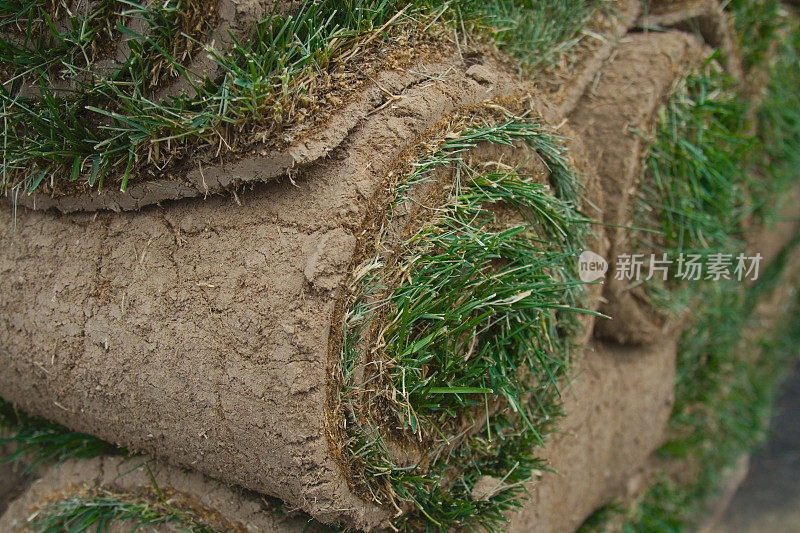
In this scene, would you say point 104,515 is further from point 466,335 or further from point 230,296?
point 466,335

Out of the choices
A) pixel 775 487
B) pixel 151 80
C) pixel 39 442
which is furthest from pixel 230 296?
pixel 775 487

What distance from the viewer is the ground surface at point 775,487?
3.72m

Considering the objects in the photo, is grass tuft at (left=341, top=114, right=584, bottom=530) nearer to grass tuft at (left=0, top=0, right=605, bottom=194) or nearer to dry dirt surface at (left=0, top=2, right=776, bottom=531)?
dry dirt surface at (left=0, top=2, right=776, bottom=531)

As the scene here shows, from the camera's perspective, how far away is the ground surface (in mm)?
3719

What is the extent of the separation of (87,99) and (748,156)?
2.27 metres

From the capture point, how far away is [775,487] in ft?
12.6

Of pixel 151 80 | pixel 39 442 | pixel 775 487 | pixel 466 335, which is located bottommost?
pixel 775 487

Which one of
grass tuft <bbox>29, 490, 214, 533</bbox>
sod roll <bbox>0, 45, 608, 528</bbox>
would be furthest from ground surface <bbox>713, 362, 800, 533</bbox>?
grass tuft <bbox>29, 490, 214, 533</bbox>

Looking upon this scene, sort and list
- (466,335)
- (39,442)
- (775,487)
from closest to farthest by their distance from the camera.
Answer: (466,335), (39,442), (775,487)

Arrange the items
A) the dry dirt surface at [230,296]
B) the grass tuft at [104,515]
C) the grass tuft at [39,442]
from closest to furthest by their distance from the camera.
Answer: the dry dirt surface at [230,296], the grass tuft at [104,515], the grass tuft at [39,442]

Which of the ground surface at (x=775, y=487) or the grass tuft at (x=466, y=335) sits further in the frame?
the ground surface at (x=775, y=487)

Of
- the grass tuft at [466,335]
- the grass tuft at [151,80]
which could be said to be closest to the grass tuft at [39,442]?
the grass tuft at [151,80]

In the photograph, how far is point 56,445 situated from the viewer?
1.87 meters

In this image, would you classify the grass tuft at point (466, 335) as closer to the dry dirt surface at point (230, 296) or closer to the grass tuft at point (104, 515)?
the dry dirt surface at point (230, 296)
